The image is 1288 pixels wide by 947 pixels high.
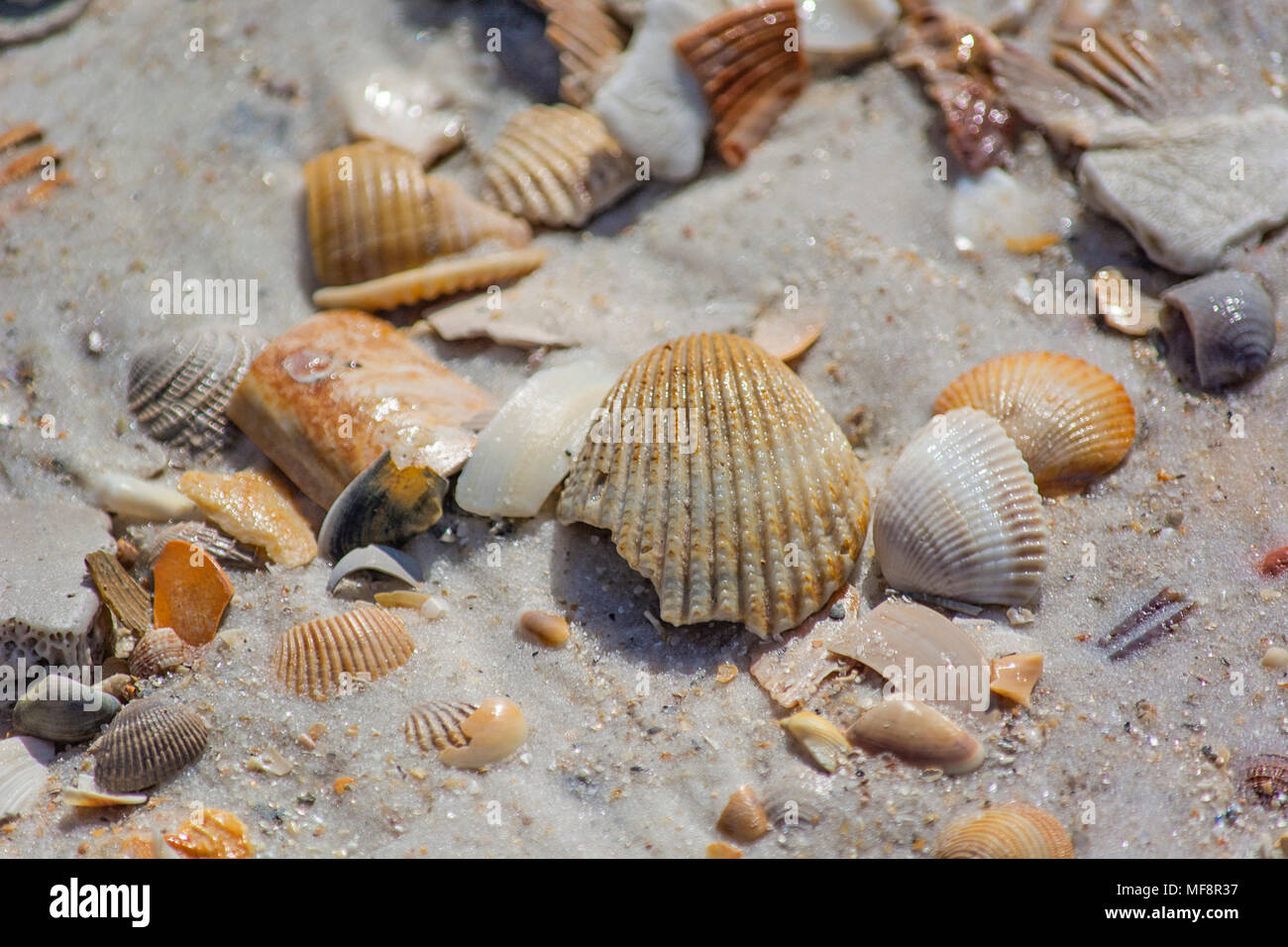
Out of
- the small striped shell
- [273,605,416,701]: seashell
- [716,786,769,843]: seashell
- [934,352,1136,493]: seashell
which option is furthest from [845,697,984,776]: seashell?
[273,605,416,701]: seashell

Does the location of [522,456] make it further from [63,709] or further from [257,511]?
[63,709]

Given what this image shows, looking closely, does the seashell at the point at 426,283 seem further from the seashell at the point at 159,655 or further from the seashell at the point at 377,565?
the seashell at the point at 159,655

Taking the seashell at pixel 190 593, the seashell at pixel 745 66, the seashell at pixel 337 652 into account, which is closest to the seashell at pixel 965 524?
A: the seashell at pixel 337 652

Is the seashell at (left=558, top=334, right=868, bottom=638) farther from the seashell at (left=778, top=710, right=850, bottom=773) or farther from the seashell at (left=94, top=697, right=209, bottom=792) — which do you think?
the seashell at (left=94, top=697, right=209, bottom=792)

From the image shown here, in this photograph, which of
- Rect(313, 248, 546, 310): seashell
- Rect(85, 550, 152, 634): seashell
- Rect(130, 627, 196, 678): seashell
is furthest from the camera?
Rect(313, 248, 546, 310): seashell

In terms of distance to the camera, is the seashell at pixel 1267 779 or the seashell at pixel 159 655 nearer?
the seashell at pixel 1267 779

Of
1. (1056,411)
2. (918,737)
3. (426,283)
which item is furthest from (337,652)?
(1056,411)
